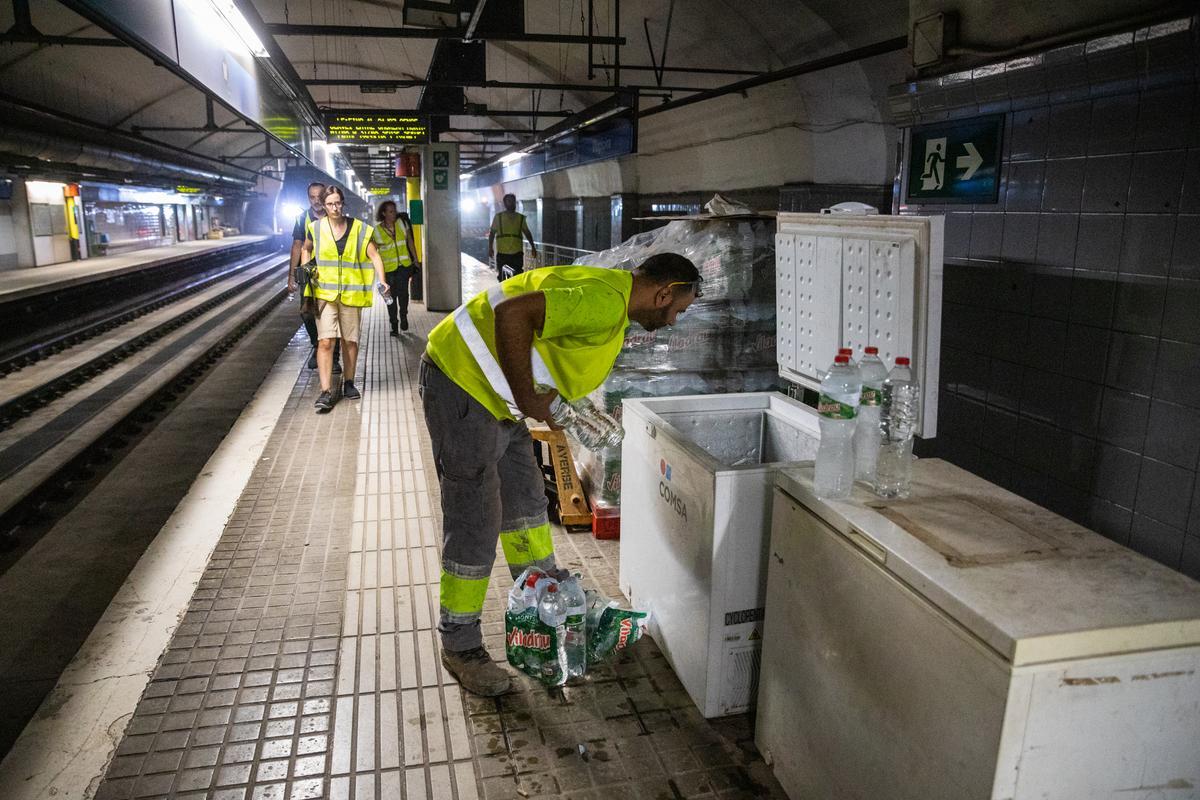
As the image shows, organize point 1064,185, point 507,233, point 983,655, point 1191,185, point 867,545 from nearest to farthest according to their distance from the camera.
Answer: point 983,655 → point 867,545 → point 1191,185 → point 1064,185 → point 507,233

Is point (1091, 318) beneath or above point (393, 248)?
beneath

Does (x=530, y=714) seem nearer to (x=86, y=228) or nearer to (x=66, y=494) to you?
(x=66, y=494)

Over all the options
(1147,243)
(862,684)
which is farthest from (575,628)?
(1147,243)

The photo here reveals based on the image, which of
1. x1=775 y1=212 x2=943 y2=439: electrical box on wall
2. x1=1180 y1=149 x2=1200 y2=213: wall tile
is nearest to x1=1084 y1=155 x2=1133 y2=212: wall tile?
x1=1180 y1=149 x2=1200 y2=213: wall tile

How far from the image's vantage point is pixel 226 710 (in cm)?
295

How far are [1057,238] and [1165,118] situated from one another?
1.63 feet

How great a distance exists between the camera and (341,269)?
6.83 metres

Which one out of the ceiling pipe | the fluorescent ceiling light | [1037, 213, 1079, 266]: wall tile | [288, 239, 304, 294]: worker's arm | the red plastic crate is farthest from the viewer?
[288, 239, 304, 294]: worker's arm

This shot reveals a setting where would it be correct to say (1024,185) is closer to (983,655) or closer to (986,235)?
(986,235)

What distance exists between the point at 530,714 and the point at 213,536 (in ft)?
8.39

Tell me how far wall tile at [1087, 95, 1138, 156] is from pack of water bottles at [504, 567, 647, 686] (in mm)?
2360

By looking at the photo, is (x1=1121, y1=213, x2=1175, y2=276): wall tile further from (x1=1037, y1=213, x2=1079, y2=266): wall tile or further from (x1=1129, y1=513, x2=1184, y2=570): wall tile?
(x1=1129, y1=513, x2=1184, y2=570): wall tile

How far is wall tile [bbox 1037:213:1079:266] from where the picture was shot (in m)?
2.65

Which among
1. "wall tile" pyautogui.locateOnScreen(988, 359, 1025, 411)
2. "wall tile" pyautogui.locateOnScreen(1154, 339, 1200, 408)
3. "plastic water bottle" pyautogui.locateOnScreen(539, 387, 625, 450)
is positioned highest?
"wall tile" pyautogui.locateOnScreen(1154, 339, 1200, 408)
